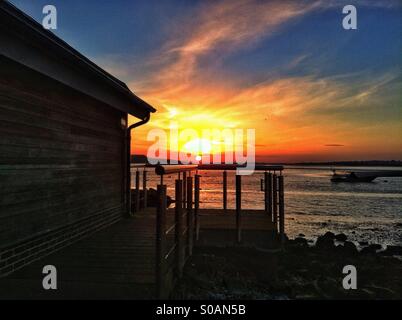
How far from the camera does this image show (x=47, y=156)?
567 centimetres

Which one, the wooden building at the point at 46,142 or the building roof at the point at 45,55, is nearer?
the building roof at the point at 45,55

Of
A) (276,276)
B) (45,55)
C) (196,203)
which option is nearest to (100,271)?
(196,203)

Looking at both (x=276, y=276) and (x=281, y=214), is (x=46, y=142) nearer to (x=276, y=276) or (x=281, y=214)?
(x=281, y=214)

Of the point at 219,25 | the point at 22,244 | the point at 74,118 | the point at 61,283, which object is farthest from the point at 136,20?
the point at 61,283

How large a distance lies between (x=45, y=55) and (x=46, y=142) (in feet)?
4.98

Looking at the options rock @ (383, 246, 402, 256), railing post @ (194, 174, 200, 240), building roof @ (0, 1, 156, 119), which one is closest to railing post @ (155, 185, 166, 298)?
building roof @ (0, 1, 156, 119)

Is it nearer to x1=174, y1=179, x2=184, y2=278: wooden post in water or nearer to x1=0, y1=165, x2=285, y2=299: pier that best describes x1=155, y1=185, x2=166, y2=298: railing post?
x1=0, y1=165, x2=285, y2=299: pier

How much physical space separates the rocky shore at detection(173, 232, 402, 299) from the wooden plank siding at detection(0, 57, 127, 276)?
2661 mm

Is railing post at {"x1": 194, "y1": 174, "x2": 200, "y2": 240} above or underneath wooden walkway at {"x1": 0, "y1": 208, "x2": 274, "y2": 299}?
above

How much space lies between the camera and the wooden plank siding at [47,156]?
4.64 m

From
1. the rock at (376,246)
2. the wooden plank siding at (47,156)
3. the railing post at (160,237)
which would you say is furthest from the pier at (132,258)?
the rock at (376,246)

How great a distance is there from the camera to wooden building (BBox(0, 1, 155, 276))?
14.9 ft

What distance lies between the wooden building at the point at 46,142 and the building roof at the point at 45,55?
13 millimetres

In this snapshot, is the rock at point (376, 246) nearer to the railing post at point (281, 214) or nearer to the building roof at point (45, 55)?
the railing post at point (281, 214)
